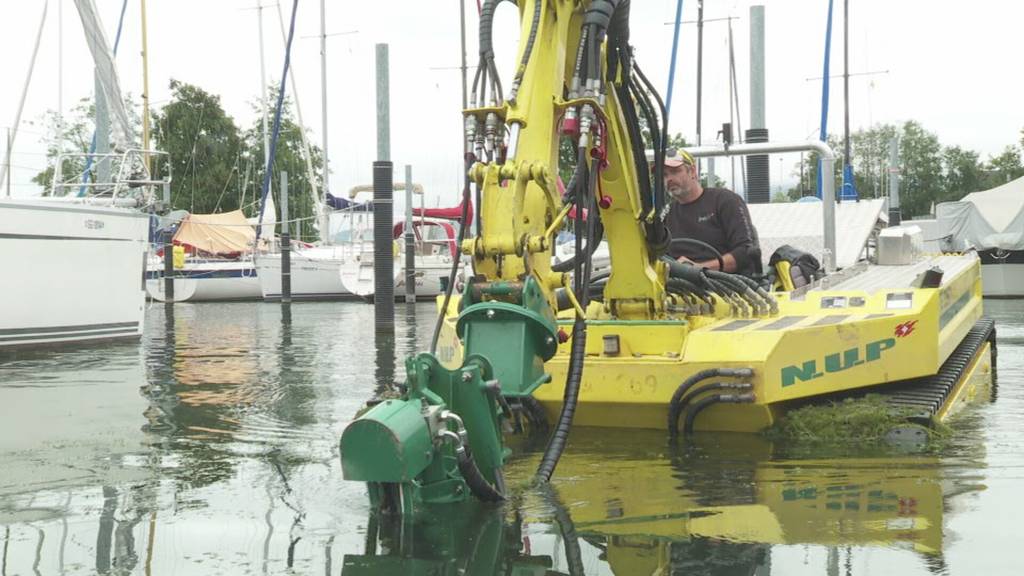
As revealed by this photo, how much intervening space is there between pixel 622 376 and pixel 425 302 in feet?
81.8

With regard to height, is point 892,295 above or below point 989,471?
above

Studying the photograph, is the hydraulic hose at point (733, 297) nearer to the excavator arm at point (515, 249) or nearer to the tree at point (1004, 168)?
the excavator arm at point (515, 249)

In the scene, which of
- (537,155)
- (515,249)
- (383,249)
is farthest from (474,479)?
(383,249)

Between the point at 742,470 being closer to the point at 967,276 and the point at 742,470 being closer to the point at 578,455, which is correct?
the point at 578,455

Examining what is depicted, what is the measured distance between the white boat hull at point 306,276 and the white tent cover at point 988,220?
16801mm

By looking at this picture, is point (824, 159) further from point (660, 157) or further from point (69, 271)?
point (69, 271)

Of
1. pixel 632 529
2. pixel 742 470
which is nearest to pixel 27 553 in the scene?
pixel 632 529

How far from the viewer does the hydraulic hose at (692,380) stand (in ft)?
21.7

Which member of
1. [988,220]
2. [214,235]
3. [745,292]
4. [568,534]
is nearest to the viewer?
[568,534]

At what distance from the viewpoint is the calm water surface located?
173 inches

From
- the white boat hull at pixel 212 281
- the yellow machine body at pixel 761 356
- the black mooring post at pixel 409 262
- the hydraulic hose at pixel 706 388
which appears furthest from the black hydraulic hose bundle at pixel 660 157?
the white boat hull at pixel 212 281

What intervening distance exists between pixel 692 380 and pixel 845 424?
0.96 metres

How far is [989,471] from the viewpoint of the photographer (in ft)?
19.6

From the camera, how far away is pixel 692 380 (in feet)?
22.2
